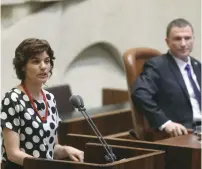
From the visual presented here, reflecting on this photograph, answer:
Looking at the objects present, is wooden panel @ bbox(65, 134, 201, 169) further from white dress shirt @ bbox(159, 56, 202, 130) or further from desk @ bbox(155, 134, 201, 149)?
white dress shirt @ bbox(159, 56, 202, 130)

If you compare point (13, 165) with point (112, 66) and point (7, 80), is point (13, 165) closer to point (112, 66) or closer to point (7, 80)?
point (7, 80)

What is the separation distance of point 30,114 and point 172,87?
137 centimetres

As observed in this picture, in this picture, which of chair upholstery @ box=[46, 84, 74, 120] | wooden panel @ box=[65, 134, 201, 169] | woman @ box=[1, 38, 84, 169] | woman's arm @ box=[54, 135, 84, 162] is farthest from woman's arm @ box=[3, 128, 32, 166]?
chair upholstery @ box=[46, 84, 74, 120]

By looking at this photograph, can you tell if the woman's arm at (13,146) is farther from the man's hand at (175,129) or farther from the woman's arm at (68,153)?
the man's hand at (175,129)

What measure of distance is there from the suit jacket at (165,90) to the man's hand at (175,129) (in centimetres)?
9

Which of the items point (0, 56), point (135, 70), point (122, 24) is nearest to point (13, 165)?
point (135, 70)

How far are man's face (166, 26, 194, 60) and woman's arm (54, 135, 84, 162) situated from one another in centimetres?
136

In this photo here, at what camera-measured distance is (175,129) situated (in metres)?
3.94

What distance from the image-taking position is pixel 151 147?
11.4 feet

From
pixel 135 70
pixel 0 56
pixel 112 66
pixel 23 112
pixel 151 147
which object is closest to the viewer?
pixel 23 112

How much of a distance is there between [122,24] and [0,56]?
1253 millimetres

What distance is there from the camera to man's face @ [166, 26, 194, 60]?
4.26 metres

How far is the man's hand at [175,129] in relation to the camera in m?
3.91

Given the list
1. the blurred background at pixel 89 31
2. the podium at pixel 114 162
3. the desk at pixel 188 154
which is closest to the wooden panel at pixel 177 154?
the desk at pixel 188 154
